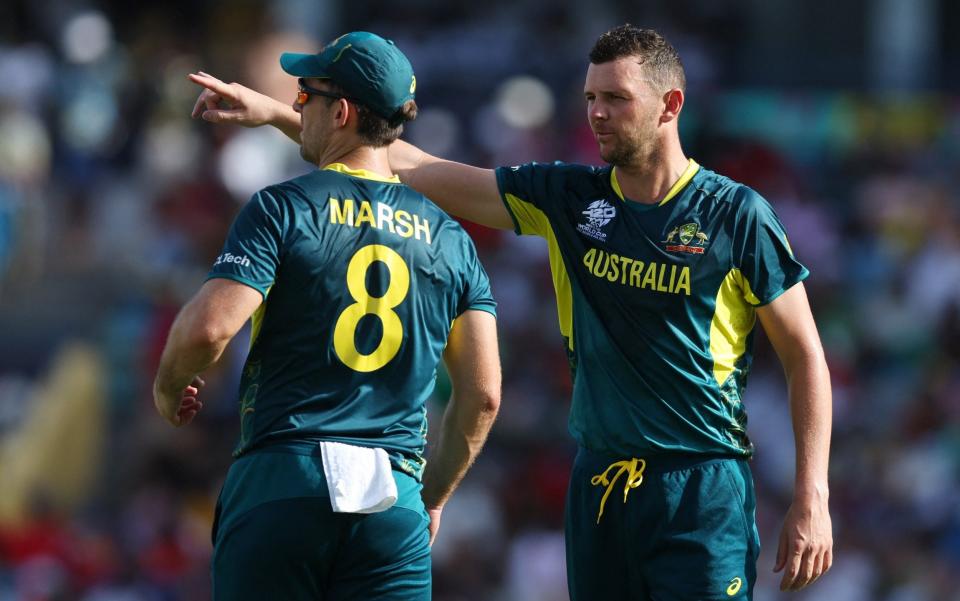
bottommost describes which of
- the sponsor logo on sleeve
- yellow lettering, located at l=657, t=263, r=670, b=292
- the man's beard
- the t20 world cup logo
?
yellow lettering, located at l=657, t=263, r=670, b=292

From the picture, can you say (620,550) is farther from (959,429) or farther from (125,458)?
(125,458)

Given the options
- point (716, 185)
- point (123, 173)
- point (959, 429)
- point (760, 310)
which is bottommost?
point (959, 429)

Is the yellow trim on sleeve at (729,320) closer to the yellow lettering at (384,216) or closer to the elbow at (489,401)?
the elbow at (489,401)

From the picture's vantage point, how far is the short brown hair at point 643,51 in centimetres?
495

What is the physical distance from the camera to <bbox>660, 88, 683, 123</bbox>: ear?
500 cm

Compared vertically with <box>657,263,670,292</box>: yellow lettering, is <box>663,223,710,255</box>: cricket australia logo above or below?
above

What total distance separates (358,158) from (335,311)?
1.74ft

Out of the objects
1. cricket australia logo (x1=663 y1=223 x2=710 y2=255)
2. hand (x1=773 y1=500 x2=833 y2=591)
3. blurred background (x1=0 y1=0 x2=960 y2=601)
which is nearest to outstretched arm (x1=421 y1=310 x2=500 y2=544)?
cricket australia logo (x1=663 y1=223 x2=710 y2=255)

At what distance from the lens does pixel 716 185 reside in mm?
5004

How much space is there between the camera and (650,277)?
492cm

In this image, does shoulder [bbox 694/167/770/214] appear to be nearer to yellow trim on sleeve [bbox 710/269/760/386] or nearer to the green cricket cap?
yellow trim on sleeve [bbox 710/269/760/386]

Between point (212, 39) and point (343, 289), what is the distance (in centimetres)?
1247

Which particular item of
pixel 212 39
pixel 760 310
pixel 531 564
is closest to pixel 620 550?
pixel 760 310

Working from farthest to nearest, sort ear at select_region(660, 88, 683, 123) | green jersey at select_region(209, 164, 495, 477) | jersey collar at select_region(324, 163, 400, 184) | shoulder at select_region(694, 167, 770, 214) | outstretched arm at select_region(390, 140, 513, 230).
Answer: outstretched arm at select_region(390, 140, 513, 230) < ear at select_region(660, 88, 683, 123) < shoulder at select_region(694, 167, 770, 214) < jersey collar at select_region(324, 163, 400, 184) < green jersey at select_region(209, 164, 495, 477)
